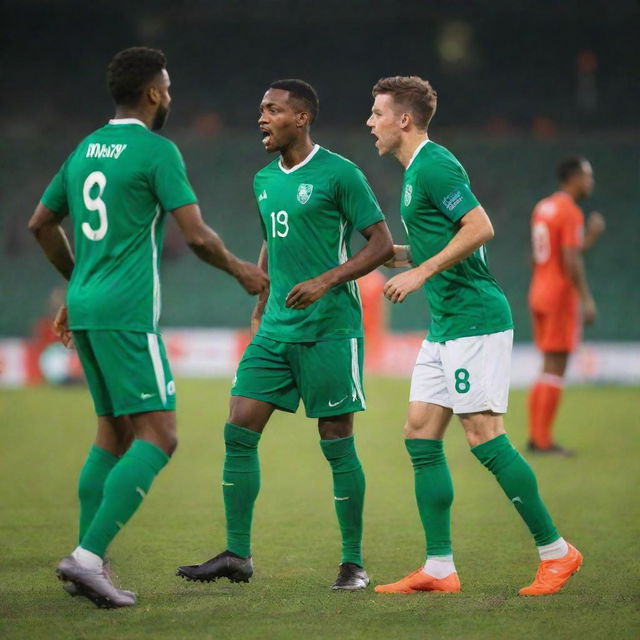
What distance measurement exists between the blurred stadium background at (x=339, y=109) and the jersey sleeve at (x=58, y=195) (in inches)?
693

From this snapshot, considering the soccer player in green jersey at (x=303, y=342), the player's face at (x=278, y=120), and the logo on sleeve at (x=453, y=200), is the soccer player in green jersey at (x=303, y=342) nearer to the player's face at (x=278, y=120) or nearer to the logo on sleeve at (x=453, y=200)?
the player's face at (x=278, y=120)

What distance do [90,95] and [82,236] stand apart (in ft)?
64.4

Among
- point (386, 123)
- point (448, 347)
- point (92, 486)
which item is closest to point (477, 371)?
point (448, 347)

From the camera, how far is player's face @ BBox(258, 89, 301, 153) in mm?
5059

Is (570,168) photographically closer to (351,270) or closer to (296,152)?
(296,152)

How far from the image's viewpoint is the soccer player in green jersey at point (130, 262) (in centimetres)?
445

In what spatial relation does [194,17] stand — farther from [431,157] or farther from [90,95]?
[431,157]

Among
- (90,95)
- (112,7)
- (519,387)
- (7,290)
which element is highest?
(112,7)

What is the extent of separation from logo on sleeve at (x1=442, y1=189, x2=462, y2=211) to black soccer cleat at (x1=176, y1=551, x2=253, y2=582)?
183 cm

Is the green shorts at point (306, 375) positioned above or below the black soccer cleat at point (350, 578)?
above

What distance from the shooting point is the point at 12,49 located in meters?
23.4

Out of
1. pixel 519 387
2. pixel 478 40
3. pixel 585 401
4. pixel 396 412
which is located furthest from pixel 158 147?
pixel 478 40

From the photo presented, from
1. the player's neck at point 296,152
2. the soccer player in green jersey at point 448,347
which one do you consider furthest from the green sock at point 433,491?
the player's neck at point 296,152

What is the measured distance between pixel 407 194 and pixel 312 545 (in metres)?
2.06
